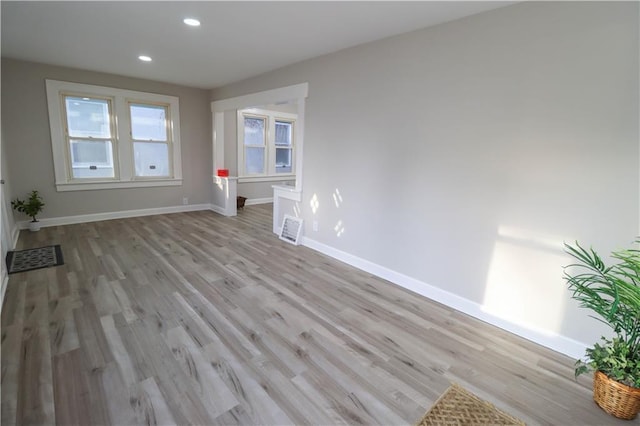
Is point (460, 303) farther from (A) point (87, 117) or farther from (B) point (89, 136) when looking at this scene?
(A) point (87, 117)

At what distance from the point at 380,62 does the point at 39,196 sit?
548 cm

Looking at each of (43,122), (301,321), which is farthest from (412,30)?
(43,122)

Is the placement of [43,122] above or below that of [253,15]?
below

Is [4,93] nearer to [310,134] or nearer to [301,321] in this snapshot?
[310,134]

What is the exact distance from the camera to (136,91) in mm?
5469

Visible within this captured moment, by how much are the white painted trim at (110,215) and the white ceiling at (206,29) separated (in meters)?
2.41

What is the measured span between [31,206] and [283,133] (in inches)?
203

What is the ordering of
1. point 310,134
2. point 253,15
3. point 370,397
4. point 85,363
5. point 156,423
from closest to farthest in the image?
point 156,423, point 370,397, point 85,363, point 253,15, point 310,134

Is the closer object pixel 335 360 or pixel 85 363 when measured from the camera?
pixel 85 363

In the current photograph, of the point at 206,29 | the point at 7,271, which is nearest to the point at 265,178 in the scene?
the point at 206,29

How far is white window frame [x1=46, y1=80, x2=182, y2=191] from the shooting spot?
4.82 metres

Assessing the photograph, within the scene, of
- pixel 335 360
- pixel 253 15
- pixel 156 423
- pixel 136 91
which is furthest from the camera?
pixel 136 91

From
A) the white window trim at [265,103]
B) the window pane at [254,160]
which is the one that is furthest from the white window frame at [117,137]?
the window pane at [254,160]

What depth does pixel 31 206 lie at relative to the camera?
457cm
